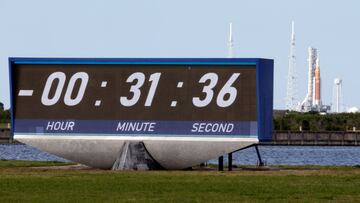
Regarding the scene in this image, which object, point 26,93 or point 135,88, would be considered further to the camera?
point 26,93

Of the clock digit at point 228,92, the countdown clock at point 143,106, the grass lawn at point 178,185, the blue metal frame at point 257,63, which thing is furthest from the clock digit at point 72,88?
the clock digit at point 228,92

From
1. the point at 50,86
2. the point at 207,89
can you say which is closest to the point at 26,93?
the point at 50,86

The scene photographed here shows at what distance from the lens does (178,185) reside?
48.6m

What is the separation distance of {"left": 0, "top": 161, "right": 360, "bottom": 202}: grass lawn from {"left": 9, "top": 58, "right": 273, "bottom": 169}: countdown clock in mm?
1240

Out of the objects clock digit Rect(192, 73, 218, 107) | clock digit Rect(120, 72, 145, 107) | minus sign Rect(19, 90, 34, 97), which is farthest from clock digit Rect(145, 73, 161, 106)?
minus sign Rect(19, 90, 34, 97)

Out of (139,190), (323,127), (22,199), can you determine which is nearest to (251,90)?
(139,190)

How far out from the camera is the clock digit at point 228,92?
58.9 meters

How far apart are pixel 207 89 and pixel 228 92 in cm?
92

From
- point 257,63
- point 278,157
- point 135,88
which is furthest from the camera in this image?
point 278,157

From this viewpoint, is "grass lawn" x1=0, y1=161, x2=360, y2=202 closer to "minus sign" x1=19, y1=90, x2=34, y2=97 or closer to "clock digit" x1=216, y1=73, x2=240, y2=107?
"clock digit" x1=216, y1=73, x2=240, y2=107

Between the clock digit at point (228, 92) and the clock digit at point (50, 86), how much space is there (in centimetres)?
666

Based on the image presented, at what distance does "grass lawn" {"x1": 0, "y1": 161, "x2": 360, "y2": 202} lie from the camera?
43.1m

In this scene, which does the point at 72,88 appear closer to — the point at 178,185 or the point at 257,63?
the point at 257,63

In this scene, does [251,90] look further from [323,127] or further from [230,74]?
[323,127]
